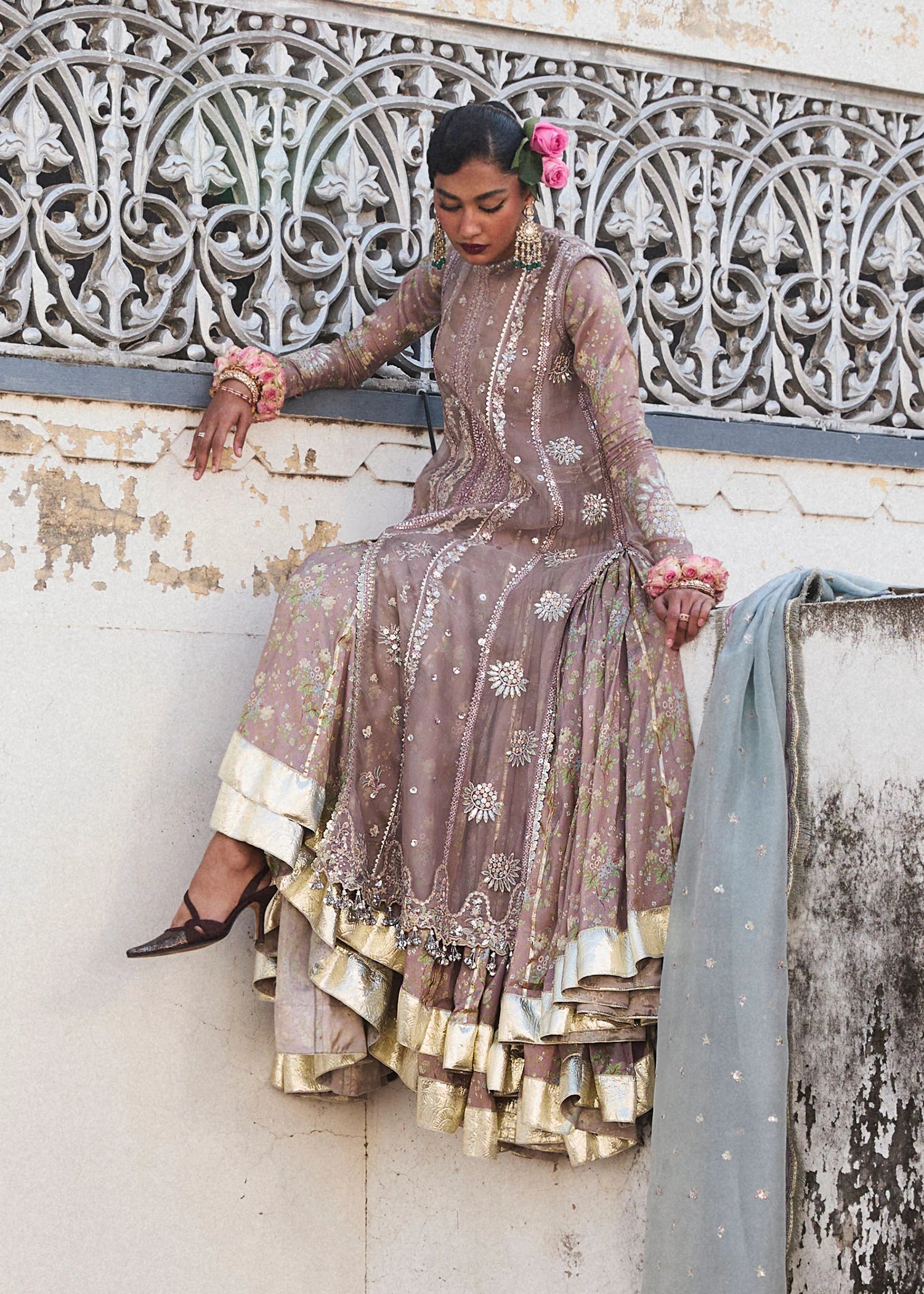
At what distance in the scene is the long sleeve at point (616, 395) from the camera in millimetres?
3123

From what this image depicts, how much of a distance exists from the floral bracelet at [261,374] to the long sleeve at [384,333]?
0.28 ft

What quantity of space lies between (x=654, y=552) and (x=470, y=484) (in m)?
0.50

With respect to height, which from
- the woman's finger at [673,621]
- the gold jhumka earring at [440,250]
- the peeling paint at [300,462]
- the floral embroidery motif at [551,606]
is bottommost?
the floral embroidery motif at [551,606]

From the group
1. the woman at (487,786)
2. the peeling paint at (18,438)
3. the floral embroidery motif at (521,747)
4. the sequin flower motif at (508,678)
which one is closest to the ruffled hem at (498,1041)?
the woman at (487,786)

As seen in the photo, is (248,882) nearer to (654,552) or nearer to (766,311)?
(654,552)

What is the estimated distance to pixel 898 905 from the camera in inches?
104

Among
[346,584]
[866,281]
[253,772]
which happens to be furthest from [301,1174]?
[866,281]

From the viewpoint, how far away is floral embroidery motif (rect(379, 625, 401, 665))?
3.09 m

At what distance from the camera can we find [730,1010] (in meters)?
2.68

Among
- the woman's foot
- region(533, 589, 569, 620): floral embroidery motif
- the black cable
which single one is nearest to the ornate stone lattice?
the black cable

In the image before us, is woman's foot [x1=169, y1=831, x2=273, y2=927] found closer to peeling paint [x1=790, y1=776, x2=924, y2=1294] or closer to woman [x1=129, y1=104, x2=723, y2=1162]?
woman [x1=129, y1=104, x2=723, y2=1162]

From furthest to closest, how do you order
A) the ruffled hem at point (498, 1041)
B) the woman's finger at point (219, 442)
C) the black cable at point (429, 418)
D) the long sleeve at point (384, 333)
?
1. the black cable at point (429, 418)
2. the long sleeve at point (384, 333)
3. the woman's finger at point (219, 442)
4. the ruffled hem at point (498, 1041)

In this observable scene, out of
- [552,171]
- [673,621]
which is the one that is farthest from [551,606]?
[552,171]

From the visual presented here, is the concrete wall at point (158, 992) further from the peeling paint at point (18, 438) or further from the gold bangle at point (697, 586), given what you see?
the gold bangle at point (697, 586)
